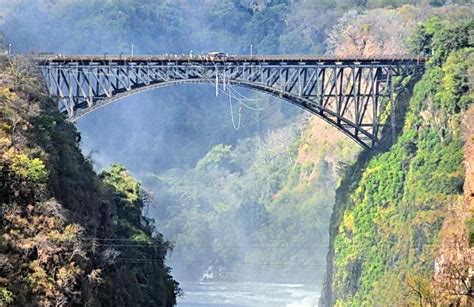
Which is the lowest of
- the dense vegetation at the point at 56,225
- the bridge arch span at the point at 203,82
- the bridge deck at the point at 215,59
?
the dense vegetation at the point at 56,225

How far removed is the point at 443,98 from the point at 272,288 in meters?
46.6

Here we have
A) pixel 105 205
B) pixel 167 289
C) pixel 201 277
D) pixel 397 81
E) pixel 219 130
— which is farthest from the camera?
pixel 219 130

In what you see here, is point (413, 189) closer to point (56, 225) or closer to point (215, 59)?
point (215, 59)

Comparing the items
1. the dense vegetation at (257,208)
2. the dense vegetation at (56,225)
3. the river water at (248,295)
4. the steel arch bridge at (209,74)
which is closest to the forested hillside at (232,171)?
the dense vegetation at (56,225)

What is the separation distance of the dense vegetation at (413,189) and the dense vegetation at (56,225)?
1565 centimetres

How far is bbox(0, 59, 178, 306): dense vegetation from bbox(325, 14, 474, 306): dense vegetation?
1565cm

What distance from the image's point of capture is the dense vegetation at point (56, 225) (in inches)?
1922

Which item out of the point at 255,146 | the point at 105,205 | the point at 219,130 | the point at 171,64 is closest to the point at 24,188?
the point at 105,205

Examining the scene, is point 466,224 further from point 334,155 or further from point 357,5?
point 357,5

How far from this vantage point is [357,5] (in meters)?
160

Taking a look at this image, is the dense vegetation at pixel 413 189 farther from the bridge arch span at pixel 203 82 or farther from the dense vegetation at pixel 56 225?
the dense vegetation at pixel 56 225

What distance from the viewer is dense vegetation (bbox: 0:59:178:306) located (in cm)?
4881

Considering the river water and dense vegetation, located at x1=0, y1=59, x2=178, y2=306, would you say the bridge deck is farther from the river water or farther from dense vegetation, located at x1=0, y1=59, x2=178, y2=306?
the river water

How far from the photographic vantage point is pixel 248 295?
119375mm
